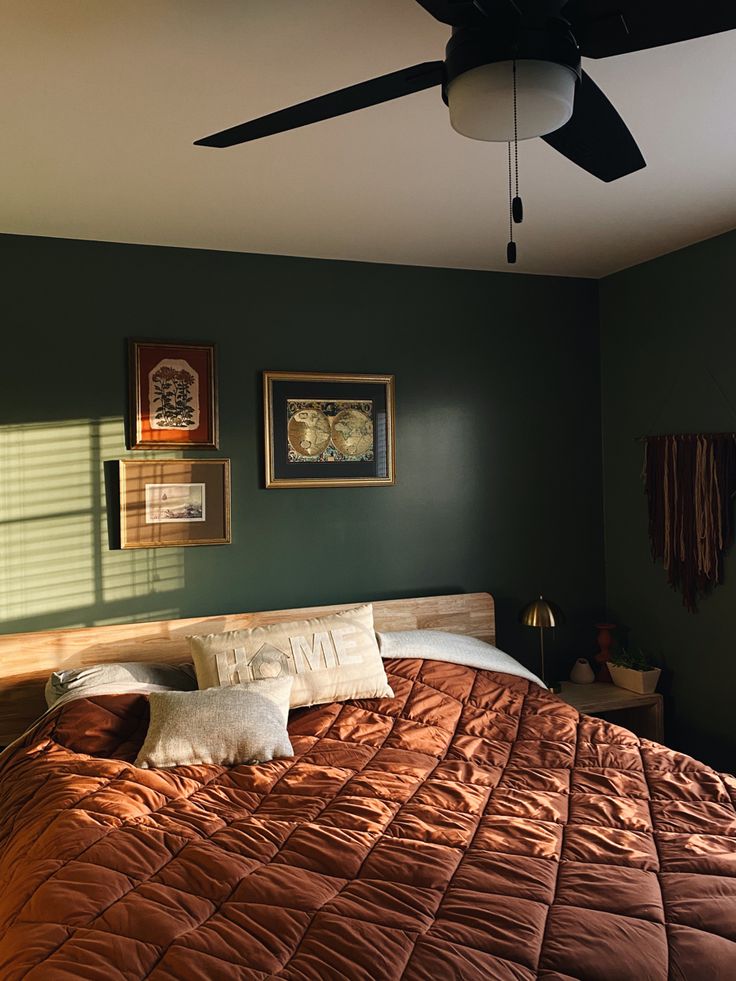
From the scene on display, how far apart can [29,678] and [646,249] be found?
331 cm

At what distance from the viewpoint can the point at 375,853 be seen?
78.5 inches

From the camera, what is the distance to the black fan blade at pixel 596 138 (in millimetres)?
1620

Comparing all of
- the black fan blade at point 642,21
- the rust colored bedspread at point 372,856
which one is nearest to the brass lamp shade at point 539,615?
the rust colored bedspread at point 372,856

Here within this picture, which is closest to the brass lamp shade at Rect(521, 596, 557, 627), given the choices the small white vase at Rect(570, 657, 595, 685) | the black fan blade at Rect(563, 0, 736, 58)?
the small white vase at Rect(570, 657, 595, 685)

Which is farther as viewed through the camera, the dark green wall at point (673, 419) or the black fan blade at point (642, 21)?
the dark green wall at point (673, 419)

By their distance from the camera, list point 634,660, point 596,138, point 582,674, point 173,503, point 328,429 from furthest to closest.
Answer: point 582,674, point 634,660, point 328,429, point 173,503, point 596,138

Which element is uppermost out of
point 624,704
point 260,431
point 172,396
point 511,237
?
point 511,237

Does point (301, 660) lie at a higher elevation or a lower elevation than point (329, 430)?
lower

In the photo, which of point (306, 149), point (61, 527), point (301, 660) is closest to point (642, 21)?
point (306, 149)

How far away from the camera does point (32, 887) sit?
1878 mm

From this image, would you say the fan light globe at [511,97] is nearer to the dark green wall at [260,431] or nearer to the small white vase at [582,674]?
the dark green wall at [260,431]

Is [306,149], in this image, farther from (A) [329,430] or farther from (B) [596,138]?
(A) [329,430]

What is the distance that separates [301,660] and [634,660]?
1777 millimetres

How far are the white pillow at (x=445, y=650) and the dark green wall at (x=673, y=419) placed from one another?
0.83 meters
